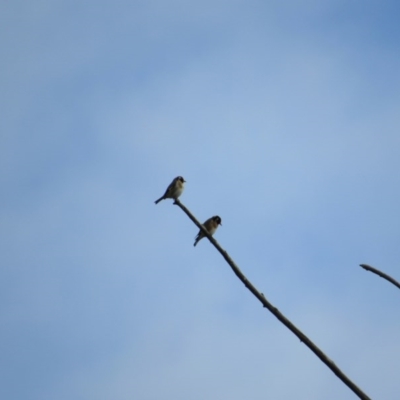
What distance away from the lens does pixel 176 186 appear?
20.4m

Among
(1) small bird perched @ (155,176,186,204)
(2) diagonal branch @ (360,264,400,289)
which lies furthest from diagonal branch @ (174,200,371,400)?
(1) small bird perched @ (155,176,186,204)

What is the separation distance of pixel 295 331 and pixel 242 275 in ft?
2.75

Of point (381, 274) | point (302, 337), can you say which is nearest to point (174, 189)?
point (381, 274)

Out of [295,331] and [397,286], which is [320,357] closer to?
[295,331]

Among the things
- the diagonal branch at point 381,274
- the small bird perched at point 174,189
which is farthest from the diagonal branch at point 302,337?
the small bird perched at point 174,189

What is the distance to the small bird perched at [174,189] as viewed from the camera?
20.1m

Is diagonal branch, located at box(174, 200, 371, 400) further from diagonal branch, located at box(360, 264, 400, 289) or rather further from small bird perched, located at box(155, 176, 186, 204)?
small bird perched, located at box(155, 176, 186, 204)

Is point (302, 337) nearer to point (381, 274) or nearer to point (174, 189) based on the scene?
point (381, 274)

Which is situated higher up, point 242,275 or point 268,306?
point 242,275

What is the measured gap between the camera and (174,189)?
67.2ft

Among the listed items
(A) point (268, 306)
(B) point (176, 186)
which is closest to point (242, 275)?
(A) point (268, 306)

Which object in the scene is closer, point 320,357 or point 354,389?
point 354,389

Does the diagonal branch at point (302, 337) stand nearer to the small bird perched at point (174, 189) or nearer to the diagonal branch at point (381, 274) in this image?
the diagonal branch at point (381, 274)

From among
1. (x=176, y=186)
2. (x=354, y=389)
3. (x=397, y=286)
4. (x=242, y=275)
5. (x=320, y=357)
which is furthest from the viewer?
(x=176, y=186)
